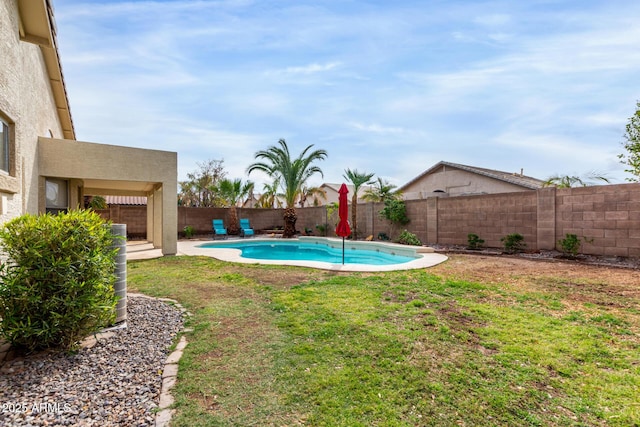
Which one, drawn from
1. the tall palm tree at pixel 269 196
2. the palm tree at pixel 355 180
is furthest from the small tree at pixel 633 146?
the tall palm tree at pixel 269 196

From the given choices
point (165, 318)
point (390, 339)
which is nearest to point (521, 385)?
point (390, 339)

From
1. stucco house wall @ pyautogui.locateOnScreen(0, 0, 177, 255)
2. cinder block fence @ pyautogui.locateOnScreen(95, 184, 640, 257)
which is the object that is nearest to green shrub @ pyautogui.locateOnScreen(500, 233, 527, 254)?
cinder block fence @ pyautogui.locateOnScreen(95, 184, 640, 257)

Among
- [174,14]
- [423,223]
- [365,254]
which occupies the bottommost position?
[365,254]

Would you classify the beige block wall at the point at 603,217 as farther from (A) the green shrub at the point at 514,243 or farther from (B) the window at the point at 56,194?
(B) the window at the point at 56,194

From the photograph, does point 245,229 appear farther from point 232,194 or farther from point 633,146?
point 633,146

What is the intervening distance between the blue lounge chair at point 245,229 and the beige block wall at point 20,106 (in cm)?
1348

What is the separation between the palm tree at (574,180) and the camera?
41.3 ft

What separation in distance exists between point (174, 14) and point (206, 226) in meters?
16.5

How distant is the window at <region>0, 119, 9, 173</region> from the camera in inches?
216

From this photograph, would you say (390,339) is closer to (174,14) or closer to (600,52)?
(174,14)

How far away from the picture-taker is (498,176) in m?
22.6

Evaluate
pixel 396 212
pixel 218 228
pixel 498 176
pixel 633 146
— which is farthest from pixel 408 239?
pixel 218 228

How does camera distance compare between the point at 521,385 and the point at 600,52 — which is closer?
the point at 521,385

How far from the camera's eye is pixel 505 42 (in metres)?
8.55
